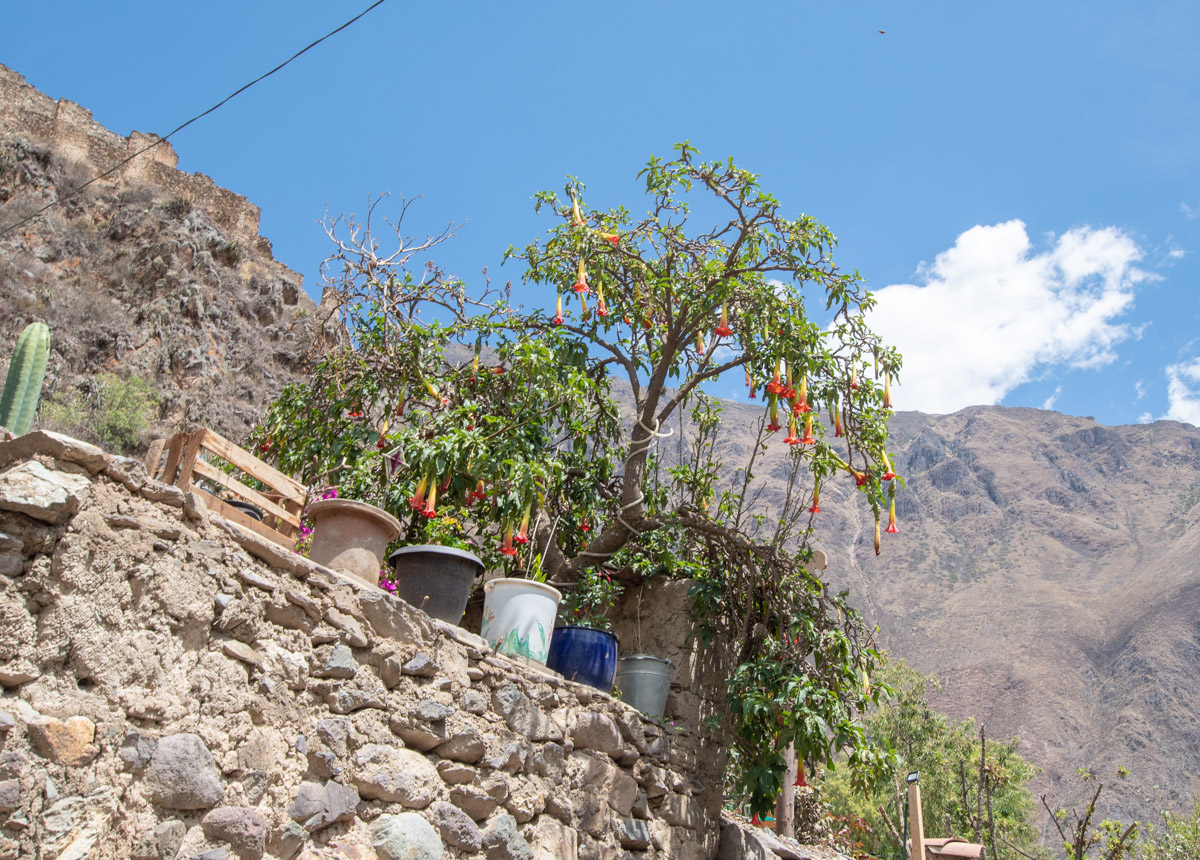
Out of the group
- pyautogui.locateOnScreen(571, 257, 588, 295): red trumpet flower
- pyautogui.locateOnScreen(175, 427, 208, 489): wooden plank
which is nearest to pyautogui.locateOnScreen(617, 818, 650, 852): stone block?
pyautogui.locateOnScreen(175, 427, 208, 489): wooden plank

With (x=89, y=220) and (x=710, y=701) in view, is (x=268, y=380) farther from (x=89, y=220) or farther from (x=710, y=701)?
(x=710, y=701)

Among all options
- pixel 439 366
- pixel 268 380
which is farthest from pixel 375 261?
pixel 268 380

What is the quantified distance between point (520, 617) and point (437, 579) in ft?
1.88

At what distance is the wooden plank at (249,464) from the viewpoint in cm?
404

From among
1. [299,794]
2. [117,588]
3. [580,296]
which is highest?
[580,296]

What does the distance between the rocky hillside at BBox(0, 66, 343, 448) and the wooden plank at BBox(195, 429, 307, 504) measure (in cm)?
1467

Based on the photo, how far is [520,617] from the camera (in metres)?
4.87

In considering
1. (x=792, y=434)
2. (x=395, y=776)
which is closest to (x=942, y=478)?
(x=792, y=434)

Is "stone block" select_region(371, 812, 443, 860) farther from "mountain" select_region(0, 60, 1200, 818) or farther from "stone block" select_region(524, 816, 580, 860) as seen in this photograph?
"mountain" select_region(0, 60, 1200, 818)

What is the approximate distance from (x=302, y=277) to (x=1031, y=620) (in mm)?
41480

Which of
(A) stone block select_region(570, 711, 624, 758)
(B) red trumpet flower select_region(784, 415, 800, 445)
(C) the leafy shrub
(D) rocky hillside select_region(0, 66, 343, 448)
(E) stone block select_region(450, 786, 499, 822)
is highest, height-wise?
(D) rocky hillside select_region(0, 66, 343, 448)

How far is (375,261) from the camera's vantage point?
6770 millimetres

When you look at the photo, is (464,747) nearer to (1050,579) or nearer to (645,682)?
(645,682)

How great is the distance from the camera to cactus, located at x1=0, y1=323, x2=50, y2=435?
15.0 feet
